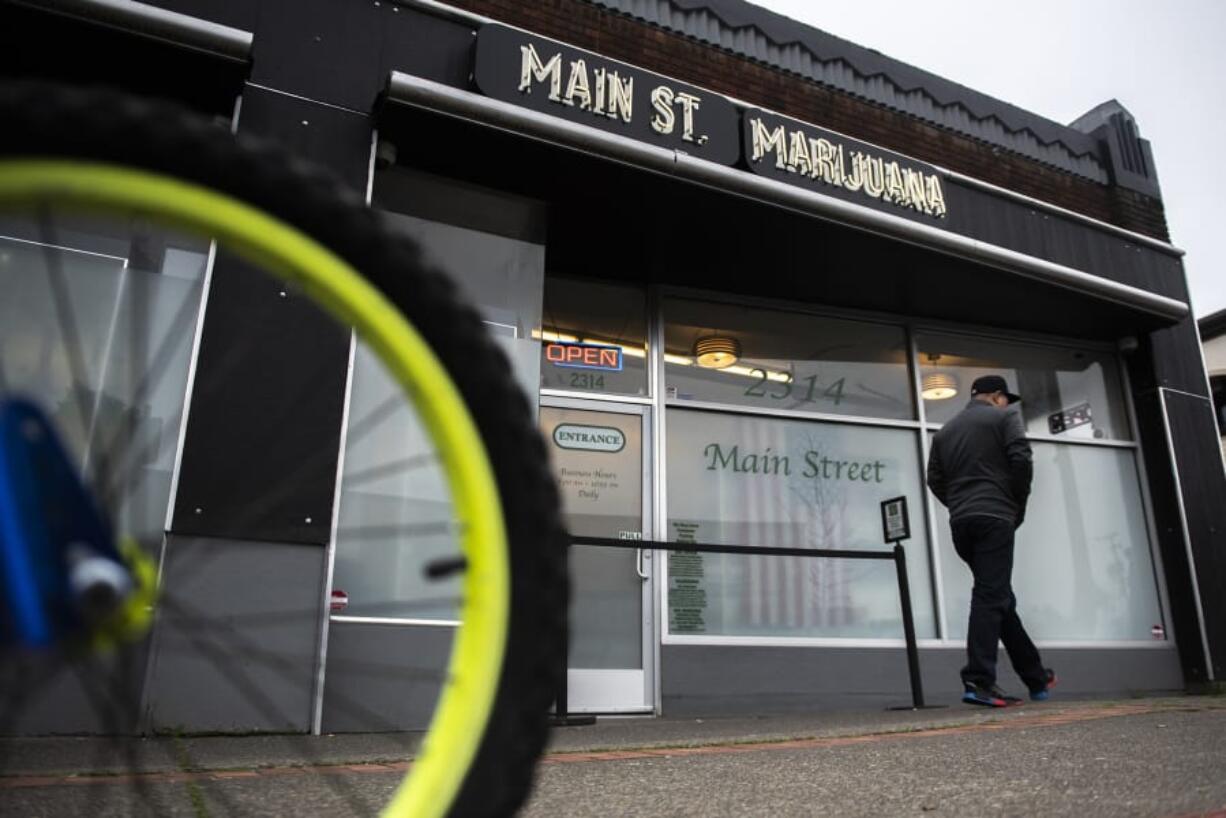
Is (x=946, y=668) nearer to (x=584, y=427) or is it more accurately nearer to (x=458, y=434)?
(x=584, y=427)

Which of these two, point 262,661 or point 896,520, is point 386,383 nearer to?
point 262,661

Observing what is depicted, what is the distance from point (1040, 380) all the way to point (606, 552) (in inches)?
186

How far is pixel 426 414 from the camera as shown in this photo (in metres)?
0.89

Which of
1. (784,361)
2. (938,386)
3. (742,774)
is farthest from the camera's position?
(938,386)

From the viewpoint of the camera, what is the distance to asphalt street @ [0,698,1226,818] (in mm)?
1813

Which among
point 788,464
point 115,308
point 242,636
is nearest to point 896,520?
point 788,464

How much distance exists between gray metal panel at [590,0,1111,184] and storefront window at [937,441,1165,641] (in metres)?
2.84

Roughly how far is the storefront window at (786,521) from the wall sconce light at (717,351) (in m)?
0.45

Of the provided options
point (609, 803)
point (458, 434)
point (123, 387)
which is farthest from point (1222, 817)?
point (123, 387)

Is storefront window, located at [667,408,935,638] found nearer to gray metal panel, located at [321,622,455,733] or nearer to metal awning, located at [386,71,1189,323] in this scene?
metal awning, located at [386,71,1189,323]

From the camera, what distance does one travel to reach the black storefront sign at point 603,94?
16.1 ft

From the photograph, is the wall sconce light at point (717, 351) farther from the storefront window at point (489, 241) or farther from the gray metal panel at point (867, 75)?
the gray metal panel at point (867, 75)

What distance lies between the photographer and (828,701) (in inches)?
229

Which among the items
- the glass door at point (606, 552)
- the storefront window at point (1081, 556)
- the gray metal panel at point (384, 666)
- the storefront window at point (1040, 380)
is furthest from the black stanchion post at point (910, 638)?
the gray metal panel at point (384, 666)
